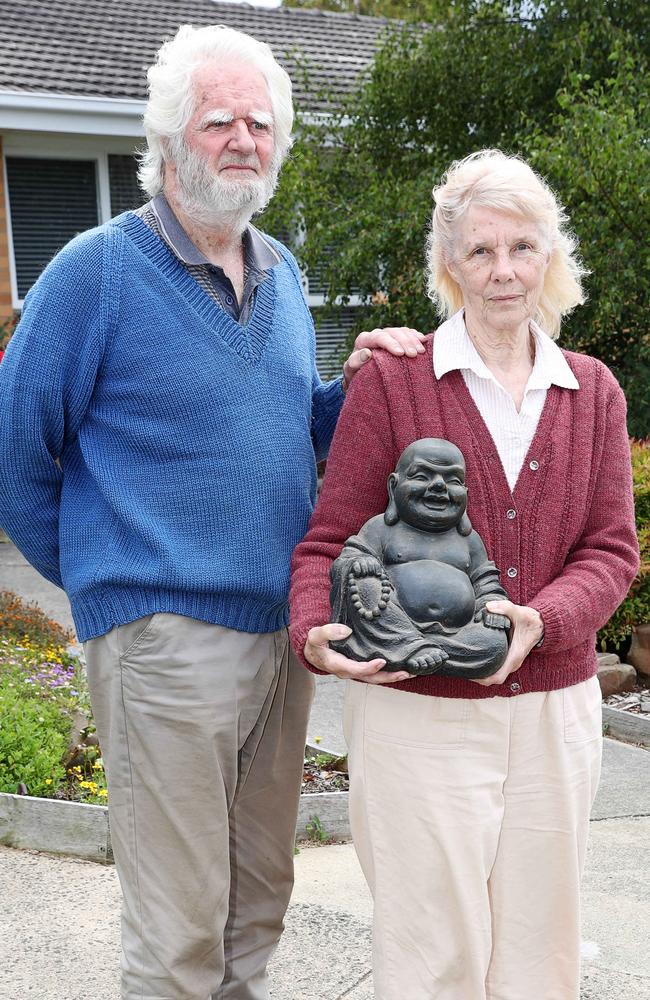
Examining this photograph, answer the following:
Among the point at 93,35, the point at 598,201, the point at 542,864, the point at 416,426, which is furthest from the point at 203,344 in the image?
the point at 93,35

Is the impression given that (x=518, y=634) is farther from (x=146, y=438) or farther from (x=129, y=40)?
(x=129, y=40)

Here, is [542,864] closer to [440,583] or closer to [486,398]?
[440,583]

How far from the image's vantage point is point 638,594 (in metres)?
6.21

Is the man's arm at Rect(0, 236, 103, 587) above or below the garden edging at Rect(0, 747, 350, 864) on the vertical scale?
above

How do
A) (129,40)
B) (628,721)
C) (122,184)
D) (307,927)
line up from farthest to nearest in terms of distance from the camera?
(129,40) < (122,184) < (628,721) < (307,927)

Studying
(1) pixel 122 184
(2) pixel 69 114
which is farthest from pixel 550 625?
(1) pixel 122 184

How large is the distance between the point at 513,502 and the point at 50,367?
41.9 inches

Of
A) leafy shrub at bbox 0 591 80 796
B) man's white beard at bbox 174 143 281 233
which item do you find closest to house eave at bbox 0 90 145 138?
leafy shrub at bbox 0 591 80 796

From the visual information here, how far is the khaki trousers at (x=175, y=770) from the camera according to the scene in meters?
2.62

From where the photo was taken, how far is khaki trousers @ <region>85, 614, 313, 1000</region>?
103 inches

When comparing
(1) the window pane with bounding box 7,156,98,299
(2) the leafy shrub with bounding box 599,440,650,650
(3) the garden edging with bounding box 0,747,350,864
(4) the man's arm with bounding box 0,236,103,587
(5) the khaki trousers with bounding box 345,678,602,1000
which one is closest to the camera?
(5) the khaki trousers with bounding box 345,678,602,1000

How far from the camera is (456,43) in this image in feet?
26.5

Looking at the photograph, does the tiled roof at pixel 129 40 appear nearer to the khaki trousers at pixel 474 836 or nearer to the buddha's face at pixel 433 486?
the buddha's face at pixel 433 486

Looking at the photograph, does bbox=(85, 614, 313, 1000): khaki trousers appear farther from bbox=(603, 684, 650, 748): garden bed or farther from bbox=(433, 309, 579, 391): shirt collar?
bbox=(603, 684, 650, 748): garden bed
